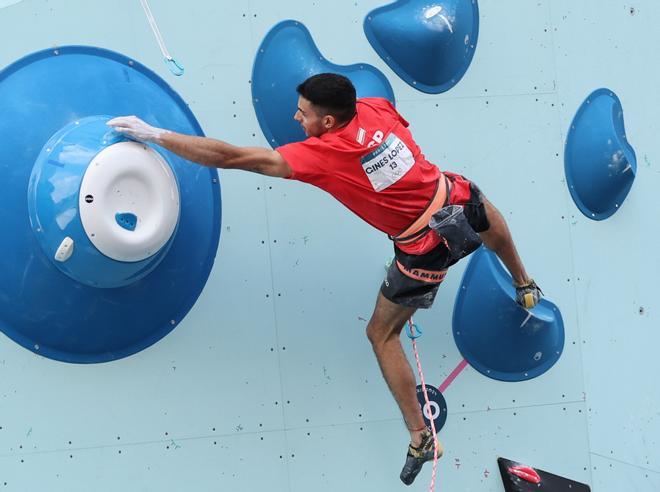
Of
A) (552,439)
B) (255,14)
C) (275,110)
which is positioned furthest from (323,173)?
(552,439)

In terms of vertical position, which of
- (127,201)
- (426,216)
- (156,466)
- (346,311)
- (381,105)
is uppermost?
(127,201)

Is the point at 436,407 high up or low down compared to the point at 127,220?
down

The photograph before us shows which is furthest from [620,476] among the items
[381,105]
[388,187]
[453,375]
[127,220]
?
[127,220]

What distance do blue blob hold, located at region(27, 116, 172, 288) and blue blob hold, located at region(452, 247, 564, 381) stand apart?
1441mm

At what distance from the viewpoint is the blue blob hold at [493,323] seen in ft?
12.5

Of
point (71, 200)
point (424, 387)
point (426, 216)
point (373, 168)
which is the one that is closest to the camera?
point (71, 200)

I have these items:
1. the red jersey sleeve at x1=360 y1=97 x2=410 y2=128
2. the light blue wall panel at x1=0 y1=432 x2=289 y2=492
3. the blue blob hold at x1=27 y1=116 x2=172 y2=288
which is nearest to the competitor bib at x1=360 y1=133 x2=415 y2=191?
the red jersey sleeve at x1=360 y1=97 x2=410 y2=128

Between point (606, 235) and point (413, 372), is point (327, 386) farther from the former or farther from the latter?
point (606, 235)

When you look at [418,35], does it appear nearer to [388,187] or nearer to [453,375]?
[388,187]

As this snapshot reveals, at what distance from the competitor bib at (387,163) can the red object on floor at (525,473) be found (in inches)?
58.1

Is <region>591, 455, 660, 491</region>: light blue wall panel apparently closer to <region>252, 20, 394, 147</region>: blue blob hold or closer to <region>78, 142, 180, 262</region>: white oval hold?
<region>252, 20, 394, 147</region>: blue blob hold

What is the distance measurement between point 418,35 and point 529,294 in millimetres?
1182

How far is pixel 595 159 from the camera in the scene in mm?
3957

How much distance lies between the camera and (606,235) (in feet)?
13.2
